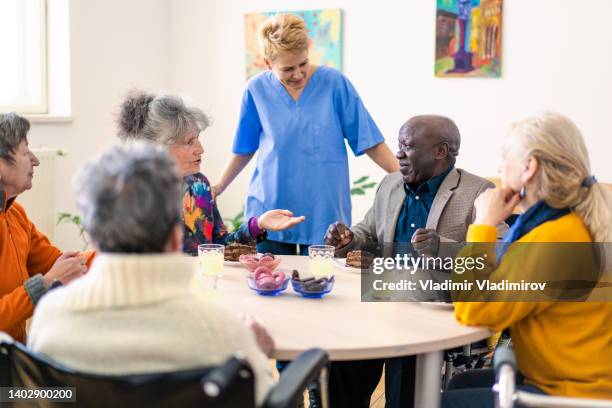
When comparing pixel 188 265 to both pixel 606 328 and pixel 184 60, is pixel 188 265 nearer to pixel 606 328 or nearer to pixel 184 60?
pixel 606 328

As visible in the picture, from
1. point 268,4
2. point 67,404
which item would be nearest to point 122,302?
point 67,404

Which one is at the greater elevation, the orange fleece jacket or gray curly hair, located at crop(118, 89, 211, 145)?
gray curly hair, located at crop(118, 89, 211, 145)

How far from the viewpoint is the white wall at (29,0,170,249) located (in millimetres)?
4918

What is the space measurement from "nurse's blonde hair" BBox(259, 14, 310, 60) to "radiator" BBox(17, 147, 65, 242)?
1.98m

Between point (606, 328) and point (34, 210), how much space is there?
3.54 m

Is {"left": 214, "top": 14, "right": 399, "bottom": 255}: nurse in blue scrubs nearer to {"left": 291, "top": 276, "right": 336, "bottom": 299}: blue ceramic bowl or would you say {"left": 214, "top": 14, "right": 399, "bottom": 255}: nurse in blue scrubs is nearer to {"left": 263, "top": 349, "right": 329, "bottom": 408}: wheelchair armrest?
{"left": 291, "top": 276, "right": 336, "bottom": 299}: blue ceramic bowl

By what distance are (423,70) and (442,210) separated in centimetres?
236

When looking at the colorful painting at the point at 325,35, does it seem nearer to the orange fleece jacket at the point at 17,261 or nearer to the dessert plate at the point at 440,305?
the orange fleece jacket at the point at 17,261

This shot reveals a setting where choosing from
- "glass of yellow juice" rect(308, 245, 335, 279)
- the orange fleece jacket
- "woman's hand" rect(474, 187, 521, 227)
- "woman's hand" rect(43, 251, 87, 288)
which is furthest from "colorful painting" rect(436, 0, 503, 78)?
"woman's hand" rect(43, 251, 87, 288)

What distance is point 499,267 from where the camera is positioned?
196 cm

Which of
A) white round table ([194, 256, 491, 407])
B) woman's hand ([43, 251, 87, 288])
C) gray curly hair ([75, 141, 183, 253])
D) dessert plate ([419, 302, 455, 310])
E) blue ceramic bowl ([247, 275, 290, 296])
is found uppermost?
gray curly hair ([75, 141, 183, 253])

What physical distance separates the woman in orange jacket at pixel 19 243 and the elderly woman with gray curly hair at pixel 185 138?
449mm

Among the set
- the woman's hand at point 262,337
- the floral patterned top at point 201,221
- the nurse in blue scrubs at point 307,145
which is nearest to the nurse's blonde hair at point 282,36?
the nurse in blue scrubs at point 307,145

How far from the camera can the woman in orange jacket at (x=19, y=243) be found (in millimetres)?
2137
